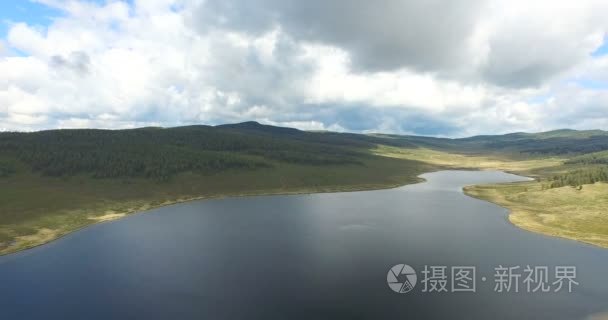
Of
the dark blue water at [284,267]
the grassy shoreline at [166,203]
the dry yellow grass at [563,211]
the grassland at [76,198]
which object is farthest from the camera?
the grassland at [76,198]

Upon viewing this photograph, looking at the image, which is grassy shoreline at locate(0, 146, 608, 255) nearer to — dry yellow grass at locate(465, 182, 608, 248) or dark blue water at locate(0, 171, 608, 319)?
dry yellow grass at locate(465, 182, 608, 248)

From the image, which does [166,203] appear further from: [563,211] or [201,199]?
[563,211]

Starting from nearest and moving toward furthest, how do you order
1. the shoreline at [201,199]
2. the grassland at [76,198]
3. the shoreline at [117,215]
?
the shoreline at [117,215] → the shoreline at [201,199] → the grassland at [76,198]

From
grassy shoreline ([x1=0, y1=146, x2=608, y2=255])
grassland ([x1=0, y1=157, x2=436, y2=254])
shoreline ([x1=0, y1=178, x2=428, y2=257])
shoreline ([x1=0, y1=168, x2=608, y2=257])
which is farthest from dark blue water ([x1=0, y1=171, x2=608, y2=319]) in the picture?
grassland ([x1=0, y1=157, x2=436, y2=254])

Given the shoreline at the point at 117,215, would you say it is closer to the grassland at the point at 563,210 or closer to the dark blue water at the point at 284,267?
the dark blue water at the point at 284,267

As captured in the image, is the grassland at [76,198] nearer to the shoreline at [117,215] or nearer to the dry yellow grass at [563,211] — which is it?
the shoreline at [117,215]

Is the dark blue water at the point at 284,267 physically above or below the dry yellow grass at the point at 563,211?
below

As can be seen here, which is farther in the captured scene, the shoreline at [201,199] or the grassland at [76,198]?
the grassland at [76,198]

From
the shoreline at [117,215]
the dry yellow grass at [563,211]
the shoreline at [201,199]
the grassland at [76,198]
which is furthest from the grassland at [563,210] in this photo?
the grassland at [76,198]

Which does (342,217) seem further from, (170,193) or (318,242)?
(170,193)
